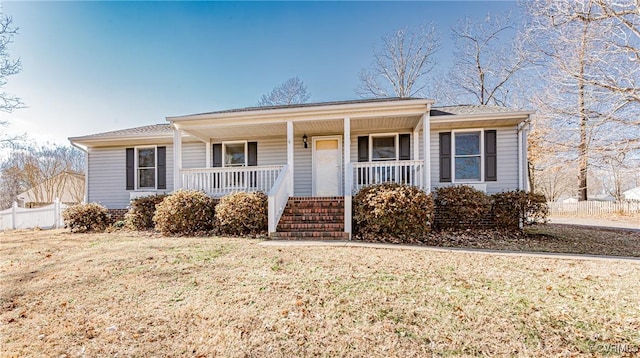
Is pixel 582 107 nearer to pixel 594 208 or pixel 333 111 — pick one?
pixel 594 208

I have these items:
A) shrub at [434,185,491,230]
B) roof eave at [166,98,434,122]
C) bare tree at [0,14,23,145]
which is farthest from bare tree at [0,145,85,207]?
shrub at [434,185,491,230]

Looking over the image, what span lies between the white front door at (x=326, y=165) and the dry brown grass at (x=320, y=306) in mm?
5248

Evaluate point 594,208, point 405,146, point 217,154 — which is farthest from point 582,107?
point 217,154

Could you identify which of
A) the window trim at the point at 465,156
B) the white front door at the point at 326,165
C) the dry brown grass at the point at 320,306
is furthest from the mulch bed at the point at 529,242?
the white front door at the point at 326,165

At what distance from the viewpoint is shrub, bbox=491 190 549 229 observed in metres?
7.78

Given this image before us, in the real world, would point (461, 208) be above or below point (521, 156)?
below

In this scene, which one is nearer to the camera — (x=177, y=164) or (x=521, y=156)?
(x=521, y=156)

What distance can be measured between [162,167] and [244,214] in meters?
5.78

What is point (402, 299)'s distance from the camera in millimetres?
3342

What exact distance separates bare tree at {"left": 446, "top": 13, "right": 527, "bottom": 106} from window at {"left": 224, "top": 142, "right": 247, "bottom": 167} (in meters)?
18.4

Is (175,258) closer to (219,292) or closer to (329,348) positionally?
(219,292)

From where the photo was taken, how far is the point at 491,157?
9133 millimetres

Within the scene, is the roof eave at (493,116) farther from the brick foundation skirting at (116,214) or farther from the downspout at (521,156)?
the brick foundation skirting at (116,214)

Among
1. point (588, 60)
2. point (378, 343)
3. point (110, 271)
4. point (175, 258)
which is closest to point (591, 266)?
point (378, 343)
